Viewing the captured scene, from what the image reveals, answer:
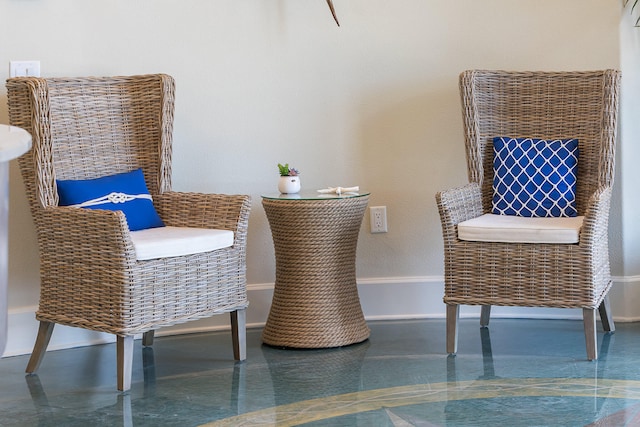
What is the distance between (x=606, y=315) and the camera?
3.53 m

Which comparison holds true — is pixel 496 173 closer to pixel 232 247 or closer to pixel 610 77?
pixel 610 77

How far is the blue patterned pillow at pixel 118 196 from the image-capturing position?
10.5 ft

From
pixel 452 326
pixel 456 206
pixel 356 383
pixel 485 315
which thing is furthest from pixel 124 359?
pixel 485 315

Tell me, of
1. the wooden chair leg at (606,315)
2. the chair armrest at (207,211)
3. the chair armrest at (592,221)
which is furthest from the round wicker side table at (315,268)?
the wooden chair leg at (606,315)

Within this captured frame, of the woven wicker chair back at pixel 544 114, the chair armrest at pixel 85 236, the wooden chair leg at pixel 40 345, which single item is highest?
the woven wicker chair back at pixel 544 114

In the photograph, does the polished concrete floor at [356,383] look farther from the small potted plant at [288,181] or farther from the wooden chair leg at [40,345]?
the small potted plant at [288,181]

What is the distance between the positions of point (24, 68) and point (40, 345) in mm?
1053

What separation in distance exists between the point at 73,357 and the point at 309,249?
98 centimetres

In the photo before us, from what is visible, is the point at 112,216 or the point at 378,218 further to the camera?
the point at 378,218

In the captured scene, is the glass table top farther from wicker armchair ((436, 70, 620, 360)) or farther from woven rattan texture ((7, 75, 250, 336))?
wicker armchair ((436, 70, 620, 360))

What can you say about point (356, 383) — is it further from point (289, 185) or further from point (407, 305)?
point (407, 305)

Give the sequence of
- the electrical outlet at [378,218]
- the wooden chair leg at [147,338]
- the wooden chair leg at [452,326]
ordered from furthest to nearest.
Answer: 1. the electrical outlet at [378,218]
2. the wooden chair leg at [147,338]
3. the wooden chair leg at [452,326]

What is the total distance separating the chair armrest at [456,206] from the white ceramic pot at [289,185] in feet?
1.89

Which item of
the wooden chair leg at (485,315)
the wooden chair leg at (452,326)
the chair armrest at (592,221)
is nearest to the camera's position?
the chair armrest at (592,221)
